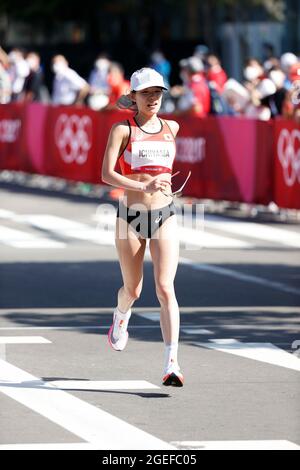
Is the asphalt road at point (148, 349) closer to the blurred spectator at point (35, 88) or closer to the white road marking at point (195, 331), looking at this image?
the white road marking at point (195, 331)

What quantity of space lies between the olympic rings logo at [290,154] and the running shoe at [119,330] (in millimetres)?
10534

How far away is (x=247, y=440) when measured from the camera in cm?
789

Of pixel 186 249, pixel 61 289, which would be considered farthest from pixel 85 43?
pixel 61 289

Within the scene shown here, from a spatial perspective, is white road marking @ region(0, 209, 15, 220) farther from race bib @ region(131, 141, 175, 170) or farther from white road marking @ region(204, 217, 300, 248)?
race bib @ region(131, 141, 175, 170)

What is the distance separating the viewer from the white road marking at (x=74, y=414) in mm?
7805

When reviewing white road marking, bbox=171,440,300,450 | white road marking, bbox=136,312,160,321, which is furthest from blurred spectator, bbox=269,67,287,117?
white road marking, bbox=171,440,300,450

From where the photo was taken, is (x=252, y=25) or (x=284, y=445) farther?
(x=252, y=25)

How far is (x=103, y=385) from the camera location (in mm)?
9562

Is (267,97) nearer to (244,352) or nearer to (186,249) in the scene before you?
(186,249)

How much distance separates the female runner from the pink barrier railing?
10816 millimetres

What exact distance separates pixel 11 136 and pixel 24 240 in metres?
10.9

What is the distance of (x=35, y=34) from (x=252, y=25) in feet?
48.9

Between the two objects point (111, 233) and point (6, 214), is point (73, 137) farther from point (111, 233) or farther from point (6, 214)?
point (111, 233)

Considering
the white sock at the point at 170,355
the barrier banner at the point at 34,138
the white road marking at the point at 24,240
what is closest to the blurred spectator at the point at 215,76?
the barrier banner at the point at 34,138
